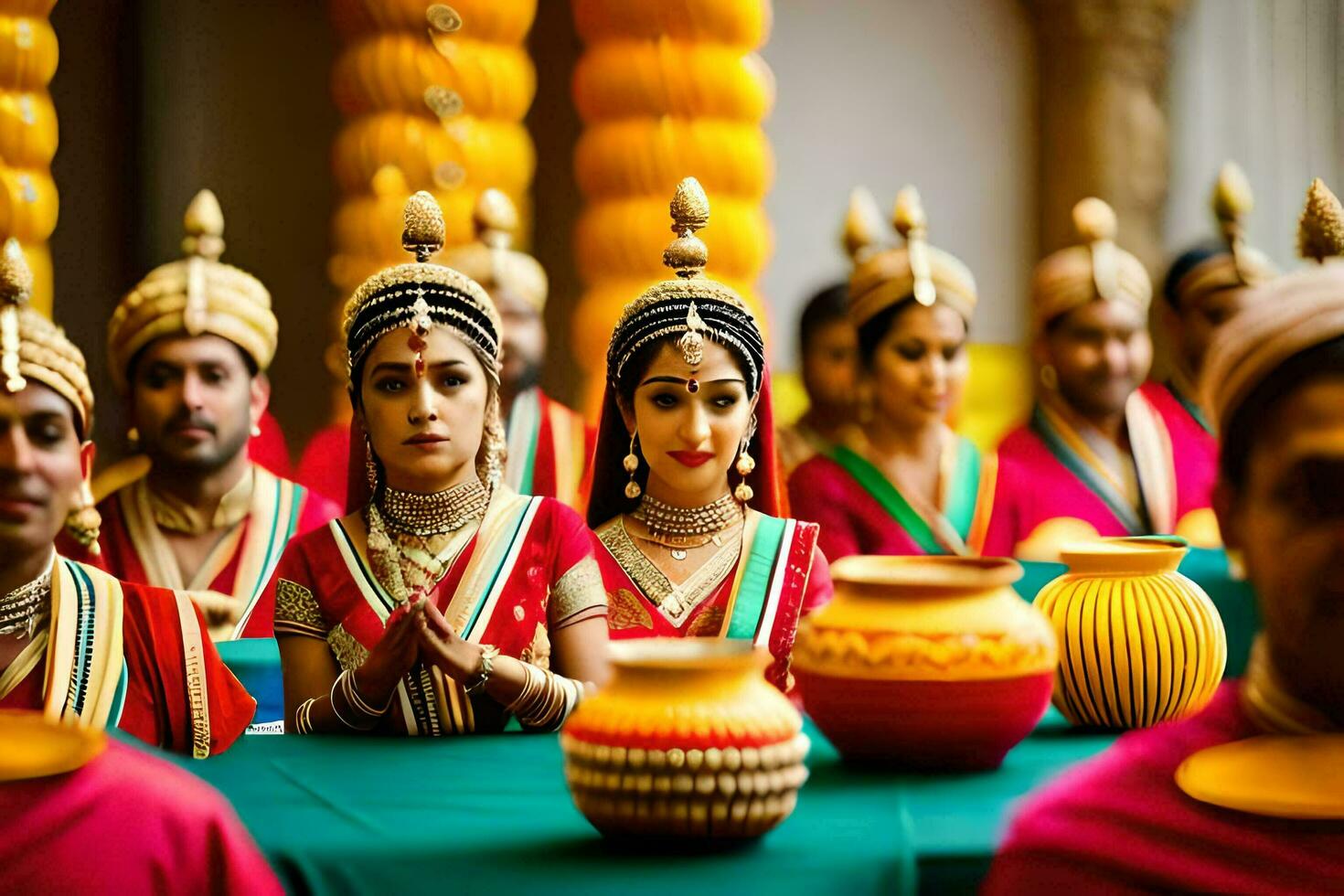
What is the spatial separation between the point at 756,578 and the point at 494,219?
5.20ft

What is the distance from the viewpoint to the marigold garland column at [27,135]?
10.9 ft

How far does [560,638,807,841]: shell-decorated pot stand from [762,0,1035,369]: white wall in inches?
121

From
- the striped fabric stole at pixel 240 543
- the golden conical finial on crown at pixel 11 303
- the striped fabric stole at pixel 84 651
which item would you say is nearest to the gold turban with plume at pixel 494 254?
the striped fabric stole at pixel 240 543

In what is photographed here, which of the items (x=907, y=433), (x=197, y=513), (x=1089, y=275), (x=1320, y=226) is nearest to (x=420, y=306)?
(x=1320, y=226)

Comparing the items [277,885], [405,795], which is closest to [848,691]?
[405,795]

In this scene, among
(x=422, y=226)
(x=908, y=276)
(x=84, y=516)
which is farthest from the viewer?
(x=908, y=276)

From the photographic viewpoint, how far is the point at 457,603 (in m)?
2.08

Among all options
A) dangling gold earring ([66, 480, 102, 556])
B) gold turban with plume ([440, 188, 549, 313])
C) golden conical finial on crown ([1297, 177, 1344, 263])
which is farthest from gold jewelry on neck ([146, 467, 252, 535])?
golden conical finial on crown ([1297, 177, 1344, 263])

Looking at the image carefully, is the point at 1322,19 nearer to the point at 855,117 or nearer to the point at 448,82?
the point at 855,117

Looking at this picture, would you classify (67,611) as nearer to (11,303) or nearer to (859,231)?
(11,303)

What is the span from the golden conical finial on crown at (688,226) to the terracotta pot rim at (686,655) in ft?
2.88

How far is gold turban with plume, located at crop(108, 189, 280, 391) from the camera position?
3.13 m

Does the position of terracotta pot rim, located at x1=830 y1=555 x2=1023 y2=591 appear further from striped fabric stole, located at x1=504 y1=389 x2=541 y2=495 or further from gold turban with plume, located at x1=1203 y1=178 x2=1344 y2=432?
striped fabric stole, located at x1=504 y1=389 x2=541 y2=495

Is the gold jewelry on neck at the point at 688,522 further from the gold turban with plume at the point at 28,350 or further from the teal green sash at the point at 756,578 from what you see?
the gold turban with plume at the point at 28,350
